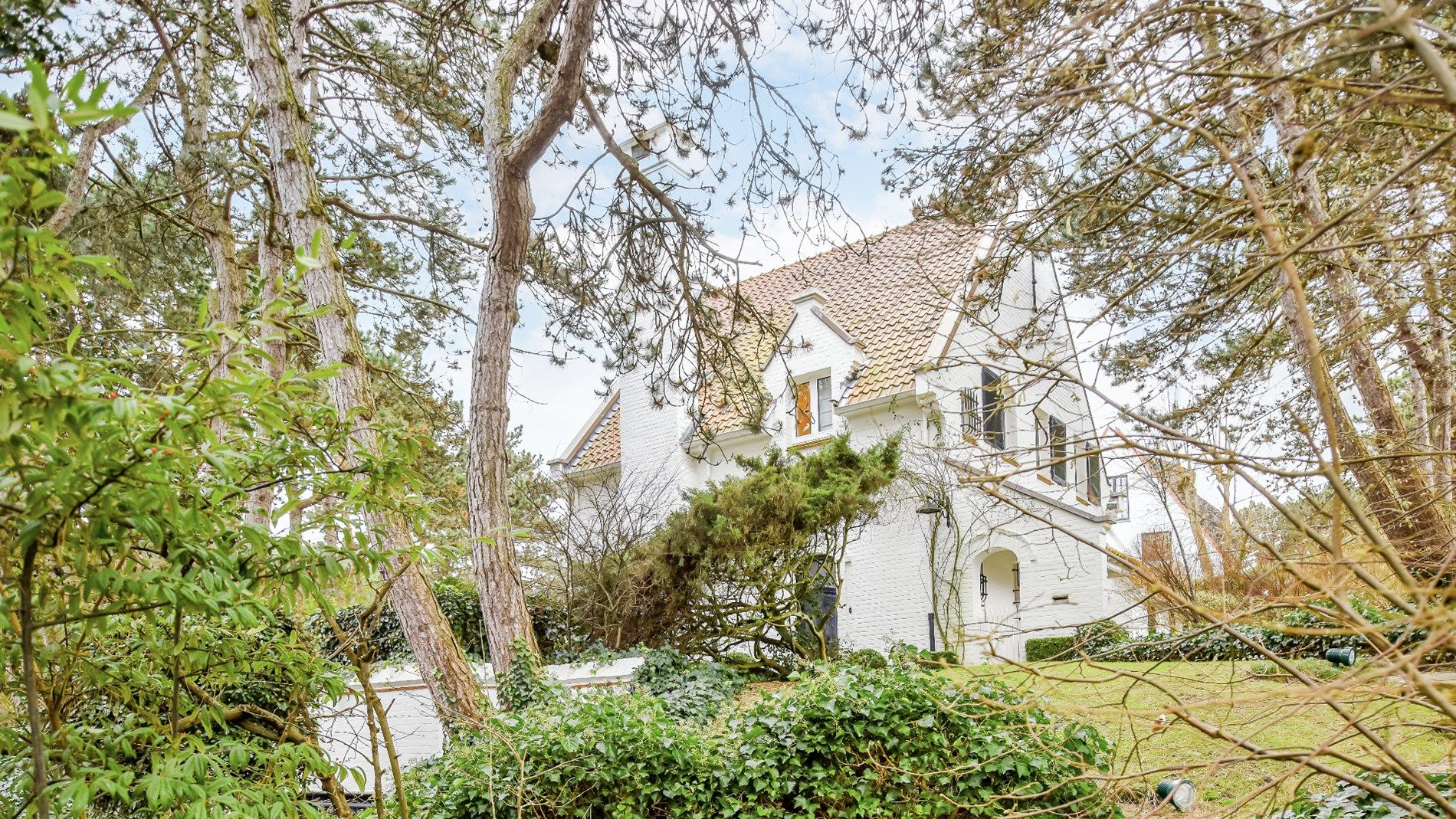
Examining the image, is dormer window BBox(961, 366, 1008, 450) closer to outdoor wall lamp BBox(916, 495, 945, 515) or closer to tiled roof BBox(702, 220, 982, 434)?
outdoor wall lamp BBox(916, 495, 945, 515)

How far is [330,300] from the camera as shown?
6.28m

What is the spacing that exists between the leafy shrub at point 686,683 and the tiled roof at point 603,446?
768cm

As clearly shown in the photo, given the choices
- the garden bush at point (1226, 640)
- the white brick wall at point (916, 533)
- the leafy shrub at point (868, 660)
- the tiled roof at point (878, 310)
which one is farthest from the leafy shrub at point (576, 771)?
the tiled roof at point (878, 310)

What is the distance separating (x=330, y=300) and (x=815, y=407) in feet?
31.0

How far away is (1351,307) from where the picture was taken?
15.4 ft

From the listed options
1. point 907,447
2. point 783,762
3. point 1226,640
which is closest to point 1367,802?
point 783,762

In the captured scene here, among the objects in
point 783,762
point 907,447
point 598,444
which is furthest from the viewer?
point 598,444

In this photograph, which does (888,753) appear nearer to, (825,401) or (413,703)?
(413,703)

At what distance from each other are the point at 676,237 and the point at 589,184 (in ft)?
3.01

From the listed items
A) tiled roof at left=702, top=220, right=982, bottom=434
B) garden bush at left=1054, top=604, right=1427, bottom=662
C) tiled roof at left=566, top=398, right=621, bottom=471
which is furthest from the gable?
garden bush at left=1054, top=604, right=1427, bottom=662

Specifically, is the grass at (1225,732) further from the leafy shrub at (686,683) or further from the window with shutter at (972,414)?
the leafy shrub at (686,683)

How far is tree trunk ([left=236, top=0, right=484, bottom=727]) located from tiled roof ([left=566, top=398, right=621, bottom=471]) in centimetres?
993

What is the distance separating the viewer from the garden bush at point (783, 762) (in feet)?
15.7

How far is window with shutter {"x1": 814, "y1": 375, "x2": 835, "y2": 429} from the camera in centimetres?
1433
